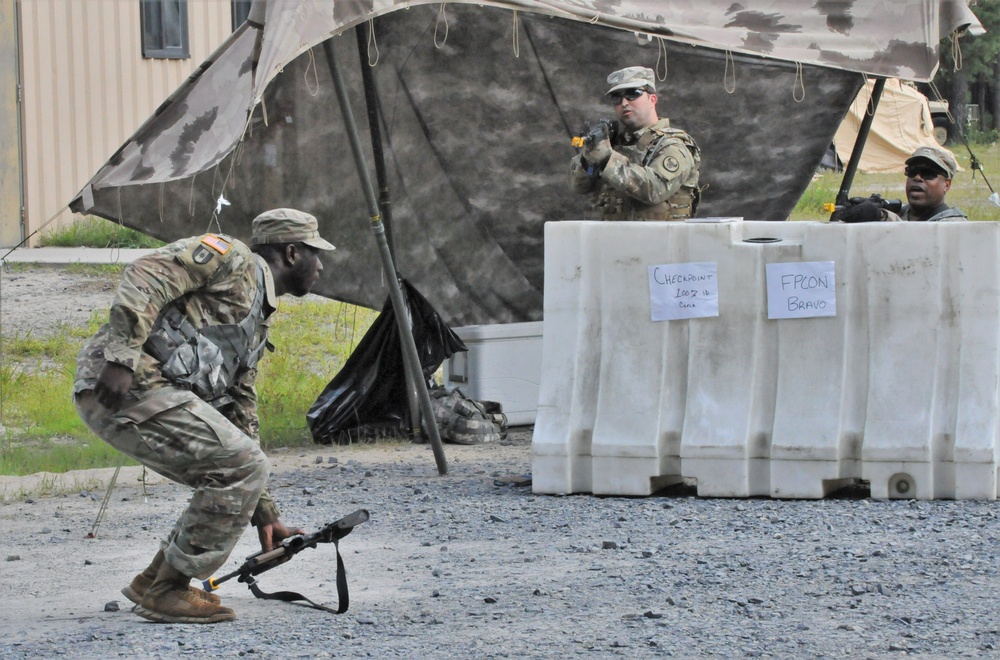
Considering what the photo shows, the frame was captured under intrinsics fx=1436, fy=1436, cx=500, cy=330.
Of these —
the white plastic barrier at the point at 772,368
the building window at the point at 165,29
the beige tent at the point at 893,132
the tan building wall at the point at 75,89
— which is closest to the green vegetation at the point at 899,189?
the beige tent at the point at 893,132

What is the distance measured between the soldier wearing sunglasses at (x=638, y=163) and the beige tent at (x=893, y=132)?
59.7ft

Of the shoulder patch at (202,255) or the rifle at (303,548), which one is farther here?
the rifle at (303,548)

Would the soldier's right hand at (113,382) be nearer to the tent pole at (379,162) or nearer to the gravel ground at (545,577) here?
the gravel ground at (545,577)

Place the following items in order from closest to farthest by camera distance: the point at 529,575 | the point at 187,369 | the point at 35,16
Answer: the point at 187,369 → the point at 529,575 → the point at 35,16

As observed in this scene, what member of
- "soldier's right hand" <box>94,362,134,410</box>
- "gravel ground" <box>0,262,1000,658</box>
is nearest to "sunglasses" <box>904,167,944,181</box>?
"gravel ground" <box>0,262,1000,658</box>

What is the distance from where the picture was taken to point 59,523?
6.98 m

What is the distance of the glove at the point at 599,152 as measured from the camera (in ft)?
25.4

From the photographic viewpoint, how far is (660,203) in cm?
809

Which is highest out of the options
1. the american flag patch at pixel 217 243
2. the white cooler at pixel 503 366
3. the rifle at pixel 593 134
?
the rifle at pixel 593 134

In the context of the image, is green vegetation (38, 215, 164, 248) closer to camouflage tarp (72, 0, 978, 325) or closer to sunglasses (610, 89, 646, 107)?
camouflage tarp (72, 0, 978, 325)

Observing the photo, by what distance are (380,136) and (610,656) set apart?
514 cm

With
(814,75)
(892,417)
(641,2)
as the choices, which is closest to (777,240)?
(892,417)

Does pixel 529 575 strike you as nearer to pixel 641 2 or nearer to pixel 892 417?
pixel 892 417

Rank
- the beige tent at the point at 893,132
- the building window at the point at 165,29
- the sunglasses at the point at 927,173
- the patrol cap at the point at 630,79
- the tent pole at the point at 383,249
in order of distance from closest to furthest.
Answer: the tent pole at the point at 383,249, the sunglasses at the point at 927,173, the patrol cap at the point at 630,79, the building window at the point at 165,29, the beige tent at the point at 893,132
